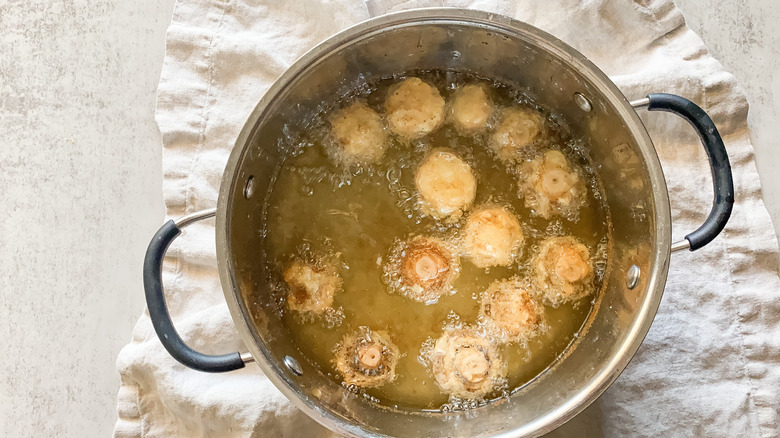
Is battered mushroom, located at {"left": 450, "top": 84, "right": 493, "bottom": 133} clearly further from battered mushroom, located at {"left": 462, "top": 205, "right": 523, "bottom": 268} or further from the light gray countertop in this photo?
the light gray countertop

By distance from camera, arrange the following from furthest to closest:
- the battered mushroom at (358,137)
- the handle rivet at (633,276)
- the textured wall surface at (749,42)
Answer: the textured wall surface at (749,42)
the battered mushroom at (358,137)
the handle rivet at (633,276)

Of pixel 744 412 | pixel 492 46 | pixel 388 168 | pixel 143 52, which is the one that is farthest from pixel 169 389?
pixel 744 412

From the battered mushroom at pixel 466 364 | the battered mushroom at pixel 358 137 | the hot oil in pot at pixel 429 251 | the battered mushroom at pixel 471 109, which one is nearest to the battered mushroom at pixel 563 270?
the hot oil in pot at pixel 429 251

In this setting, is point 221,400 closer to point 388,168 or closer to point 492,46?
point 388,168

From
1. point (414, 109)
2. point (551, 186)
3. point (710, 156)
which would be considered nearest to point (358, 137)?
point (414, 109)

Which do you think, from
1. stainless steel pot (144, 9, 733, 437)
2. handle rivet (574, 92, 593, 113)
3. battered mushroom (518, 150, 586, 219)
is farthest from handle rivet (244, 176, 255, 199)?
handle rivet (574, 92, 593, 113)

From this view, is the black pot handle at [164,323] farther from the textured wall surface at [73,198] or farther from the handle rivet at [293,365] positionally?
the textured wall surface at [73,198]
